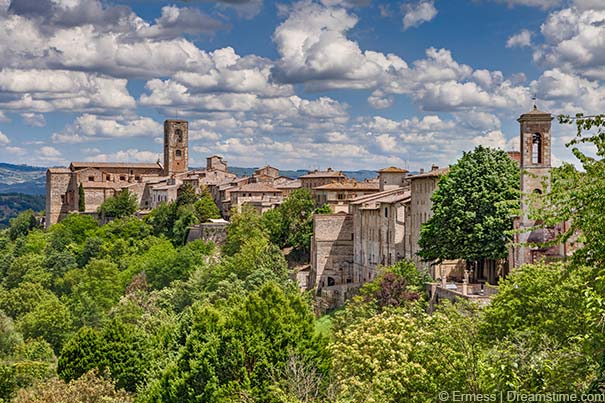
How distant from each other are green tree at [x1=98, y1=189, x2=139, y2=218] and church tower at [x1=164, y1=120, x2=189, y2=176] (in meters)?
27.3

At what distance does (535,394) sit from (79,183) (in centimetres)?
11419

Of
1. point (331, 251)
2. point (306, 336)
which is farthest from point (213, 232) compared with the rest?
point (306, 336)

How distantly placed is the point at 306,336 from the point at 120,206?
3140 inches

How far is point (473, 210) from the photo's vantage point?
4894cm

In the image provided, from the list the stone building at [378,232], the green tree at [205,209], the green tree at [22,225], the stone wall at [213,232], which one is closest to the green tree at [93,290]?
the stone wall at [213,232]

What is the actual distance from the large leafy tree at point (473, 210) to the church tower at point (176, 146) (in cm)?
9349

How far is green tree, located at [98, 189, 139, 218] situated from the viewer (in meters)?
110

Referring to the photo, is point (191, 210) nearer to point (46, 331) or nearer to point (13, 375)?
point (46, 331)

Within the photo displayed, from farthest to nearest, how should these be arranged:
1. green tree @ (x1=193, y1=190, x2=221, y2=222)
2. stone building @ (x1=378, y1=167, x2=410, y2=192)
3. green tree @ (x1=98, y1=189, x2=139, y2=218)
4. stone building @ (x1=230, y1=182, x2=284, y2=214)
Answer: green tree @ (x1=98, y1=189, x2=139, y2=218) < green tree @ (x1=193, y1=190, x2=221, y2=222) < stone building @ (x1=230, y1=182, x2=284, y2=214) < stone building @ (x1=378, y1=167, x2=410, y2=192)

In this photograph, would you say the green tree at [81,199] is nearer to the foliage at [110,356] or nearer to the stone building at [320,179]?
the stone building at [320,179]

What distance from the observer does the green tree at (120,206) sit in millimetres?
110000

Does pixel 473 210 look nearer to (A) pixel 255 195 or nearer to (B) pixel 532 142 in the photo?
(B) pixel 532 142

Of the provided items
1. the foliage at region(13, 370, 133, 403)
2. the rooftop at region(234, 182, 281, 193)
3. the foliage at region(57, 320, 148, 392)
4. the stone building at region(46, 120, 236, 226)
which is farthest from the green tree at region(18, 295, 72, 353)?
the stone building at region(46, 120, 236, 226)

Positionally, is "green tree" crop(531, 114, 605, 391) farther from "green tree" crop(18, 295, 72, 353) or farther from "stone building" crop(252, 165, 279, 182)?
"stone building" crop(252, 165, 279, 182)
